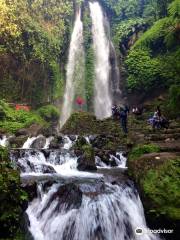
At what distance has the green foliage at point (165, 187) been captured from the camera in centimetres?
798

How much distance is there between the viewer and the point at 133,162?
10.9 m

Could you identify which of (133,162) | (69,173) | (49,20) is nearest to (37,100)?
(49,20)

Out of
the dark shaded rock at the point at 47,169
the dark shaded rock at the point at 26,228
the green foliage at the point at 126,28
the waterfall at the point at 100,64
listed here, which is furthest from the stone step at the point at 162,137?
the green foliage at the point at 126,28

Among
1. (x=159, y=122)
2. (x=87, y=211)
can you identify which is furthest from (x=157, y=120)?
(x=87, y=211)

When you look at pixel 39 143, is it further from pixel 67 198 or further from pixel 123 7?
pixel 123 7

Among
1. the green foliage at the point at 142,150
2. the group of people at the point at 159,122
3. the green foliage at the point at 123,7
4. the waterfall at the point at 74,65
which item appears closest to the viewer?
the green foliage at the point at 142,150

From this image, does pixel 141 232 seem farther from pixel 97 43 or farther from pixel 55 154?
pixel 97 43

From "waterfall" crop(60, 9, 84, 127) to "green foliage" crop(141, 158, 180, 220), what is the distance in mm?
20984

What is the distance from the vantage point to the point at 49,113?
89.0 ft

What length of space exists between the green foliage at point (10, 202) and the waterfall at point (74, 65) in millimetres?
22399

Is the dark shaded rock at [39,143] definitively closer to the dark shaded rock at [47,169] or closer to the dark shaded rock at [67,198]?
the dark shaded rock at [47,169]

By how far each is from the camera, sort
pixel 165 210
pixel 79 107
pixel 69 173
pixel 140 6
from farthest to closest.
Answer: pixel 140 6 < pixel 79 107 < pixel 69 173 < pixel 165 210

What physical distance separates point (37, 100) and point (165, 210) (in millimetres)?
21888

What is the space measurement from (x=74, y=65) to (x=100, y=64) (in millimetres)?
2778
